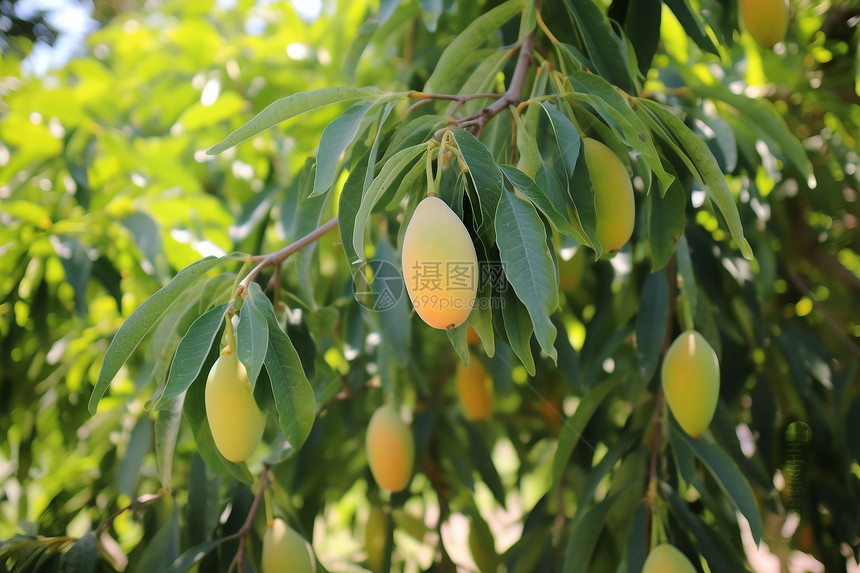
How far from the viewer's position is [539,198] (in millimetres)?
463

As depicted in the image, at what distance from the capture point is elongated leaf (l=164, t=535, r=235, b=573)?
78 centimetres

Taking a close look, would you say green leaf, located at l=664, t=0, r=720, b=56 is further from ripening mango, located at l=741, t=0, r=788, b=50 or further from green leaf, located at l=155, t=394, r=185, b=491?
green leaf, located at l=155, t=394, r=185, b=491

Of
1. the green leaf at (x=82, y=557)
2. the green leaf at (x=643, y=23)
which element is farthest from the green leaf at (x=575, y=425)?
the green leaf at (x=82, y=557)

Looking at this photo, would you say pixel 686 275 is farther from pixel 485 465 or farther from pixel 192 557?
pixel 192 557

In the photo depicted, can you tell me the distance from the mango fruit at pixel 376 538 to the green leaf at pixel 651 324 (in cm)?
55

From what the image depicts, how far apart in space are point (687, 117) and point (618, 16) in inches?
7.9

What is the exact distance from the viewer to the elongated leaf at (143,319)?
1.83 feet

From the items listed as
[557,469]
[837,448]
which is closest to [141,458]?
[557,469]

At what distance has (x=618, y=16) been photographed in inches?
31.9

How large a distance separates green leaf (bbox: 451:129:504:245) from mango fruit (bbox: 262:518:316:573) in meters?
0.45

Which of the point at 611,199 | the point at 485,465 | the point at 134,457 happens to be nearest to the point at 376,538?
the point at 485,465

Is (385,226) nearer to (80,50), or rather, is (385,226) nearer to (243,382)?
(243,382)

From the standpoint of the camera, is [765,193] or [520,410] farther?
[520,410]

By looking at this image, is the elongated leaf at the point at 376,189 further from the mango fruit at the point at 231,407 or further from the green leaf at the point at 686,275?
the green leaf at the point at 686,275
